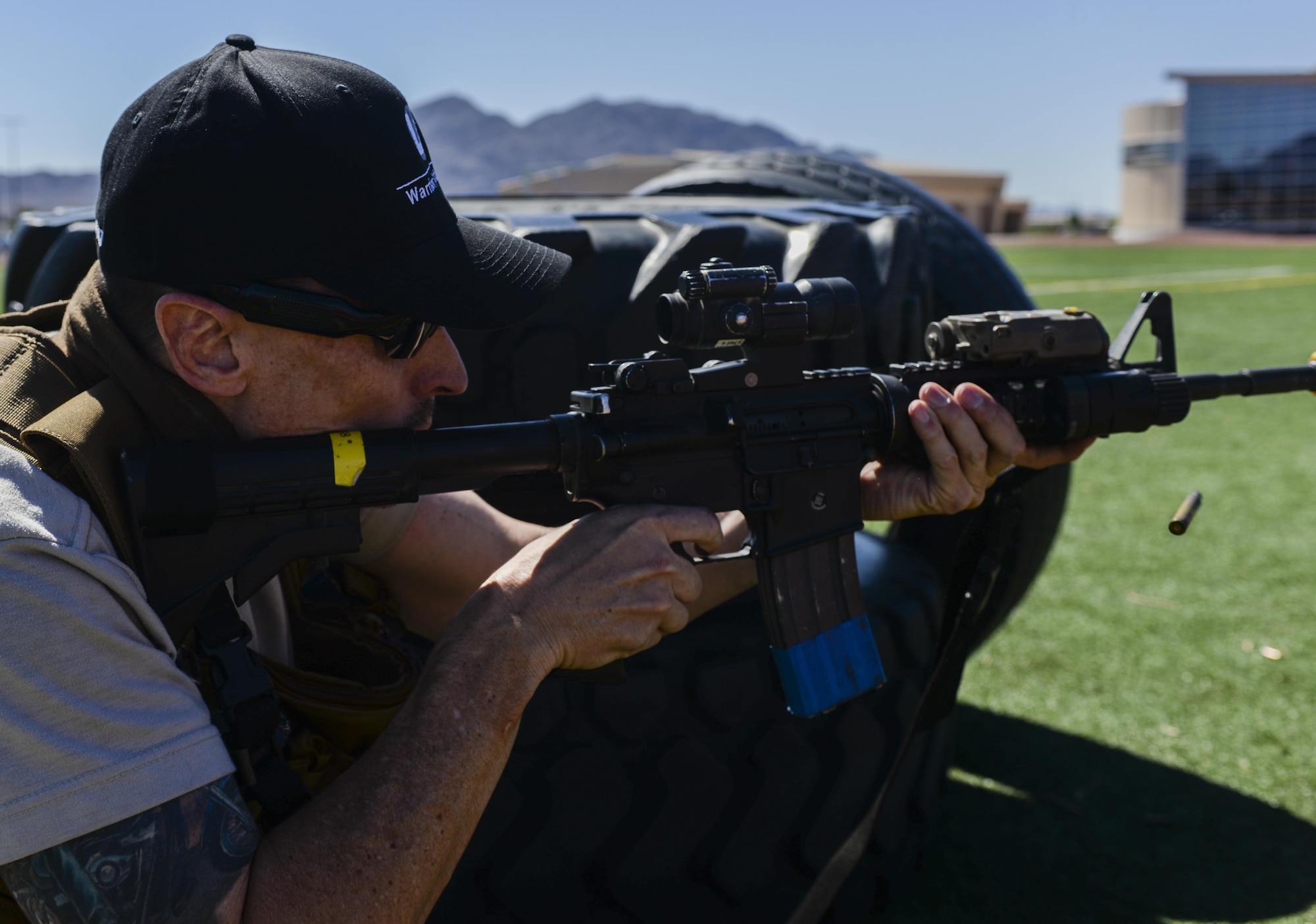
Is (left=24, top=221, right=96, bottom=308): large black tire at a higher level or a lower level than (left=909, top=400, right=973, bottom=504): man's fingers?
higher

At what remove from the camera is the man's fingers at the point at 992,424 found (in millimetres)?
2330

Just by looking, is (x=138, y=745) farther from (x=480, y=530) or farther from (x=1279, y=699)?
(x=1279, y=699)

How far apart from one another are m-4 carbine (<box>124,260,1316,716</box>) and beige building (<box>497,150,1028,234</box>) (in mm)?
1809

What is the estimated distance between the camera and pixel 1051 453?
8.16ft

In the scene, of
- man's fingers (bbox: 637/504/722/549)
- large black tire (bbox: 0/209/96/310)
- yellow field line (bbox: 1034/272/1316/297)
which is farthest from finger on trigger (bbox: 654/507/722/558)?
yellow field line (bbox: 1034/272/1316/297)

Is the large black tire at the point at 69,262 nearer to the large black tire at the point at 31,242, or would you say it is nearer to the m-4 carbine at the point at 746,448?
the large black tire at the point at 31,242

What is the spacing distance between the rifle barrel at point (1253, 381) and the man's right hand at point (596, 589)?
1.31 m

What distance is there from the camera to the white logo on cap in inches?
71.0

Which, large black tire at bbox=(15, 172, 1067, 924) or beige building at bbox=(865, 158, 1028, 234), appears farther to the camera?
beige building at bbox=(865, 158, 1028, 234)

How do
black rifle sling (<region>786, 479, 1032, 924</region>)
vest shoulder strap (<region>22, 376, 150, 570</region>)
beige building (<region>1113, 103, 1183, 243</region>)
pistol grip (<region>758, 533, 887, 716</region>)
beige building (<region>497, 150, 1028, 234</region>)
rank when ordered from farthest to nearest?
beige building (<region>1113, 103, 1183, 243</region>) < beige building (<region>497, 150, 1028, 234</region>) < black rifle sling (<region>786, 479, 1032, 924</region>) < pistol grip (<region>758, 533, 887, 716</region>) < vest shoulder strap (<region>22, 376, 150, 570</region>)

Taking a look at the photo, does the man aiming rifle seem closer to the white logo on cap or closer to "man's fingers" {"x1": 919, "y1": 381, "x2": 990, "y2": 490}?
the white logo on cap

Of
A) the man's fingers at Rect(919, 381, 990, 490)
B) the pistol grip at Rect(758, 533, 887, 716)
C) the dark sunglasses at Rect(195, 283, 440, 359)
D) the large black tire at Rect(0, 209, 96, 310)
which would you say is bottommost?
the pistol grip at Rect(758, 533, 887, 716)

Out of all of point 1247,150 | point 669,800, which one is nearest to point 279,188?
point 669,800

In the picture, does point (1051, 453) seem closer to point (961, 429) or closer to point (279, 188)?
point (961, 429)
